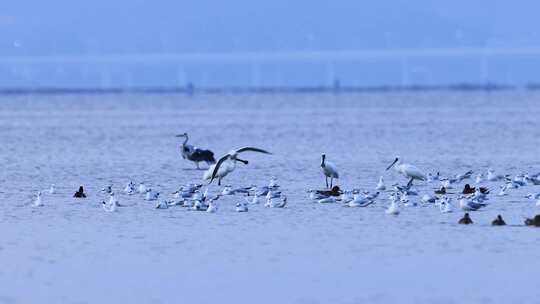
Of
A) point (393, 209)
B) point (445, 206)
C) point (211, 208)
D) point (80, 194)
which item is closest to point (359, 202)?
point (393, 209)

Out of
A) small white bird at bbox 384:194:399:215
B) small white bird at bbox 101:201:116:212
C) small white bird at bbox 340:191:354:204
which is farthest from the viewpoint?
small white bird at bbox 340:191:354:204

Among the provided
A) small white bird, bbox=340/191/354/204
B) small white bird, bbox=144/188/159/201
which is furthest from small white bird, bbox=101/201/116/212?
small white bird, bbox=340/191/354/204

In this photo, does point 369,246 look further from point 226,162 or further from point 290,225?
point 226,162

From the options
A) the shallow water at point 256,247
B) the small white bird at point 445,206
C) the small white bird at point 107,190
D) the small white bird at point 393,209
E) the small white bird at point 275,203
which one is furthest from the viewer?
the small white bird at point 107,190

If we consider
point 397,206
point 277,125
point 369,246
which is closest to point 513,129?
point 277,125

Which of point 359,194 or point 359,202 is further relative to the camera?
point 359,194

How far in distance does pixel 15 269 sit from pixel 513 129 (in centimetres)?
4185

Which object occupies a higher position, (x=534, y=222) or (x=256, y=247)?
(x=534, y=222)

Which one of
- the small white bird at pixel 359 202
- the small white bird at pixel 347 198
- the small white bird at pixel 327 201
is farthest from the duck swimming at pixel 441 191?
the small white bird at pixel 359 202

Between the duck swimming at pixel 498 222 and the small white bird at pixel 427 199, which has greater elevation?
the duck swimming at pixel 498 222

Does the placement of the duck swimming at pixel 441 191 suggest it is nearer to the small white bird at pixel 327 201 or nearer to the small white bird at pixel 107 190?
the small white bird at pixel 327 201

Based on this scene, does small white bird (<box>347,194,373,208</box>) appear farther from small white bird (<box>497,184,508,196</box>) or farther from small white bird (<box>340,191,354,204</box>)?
small white bird (<box>497,184,508,196</box>)

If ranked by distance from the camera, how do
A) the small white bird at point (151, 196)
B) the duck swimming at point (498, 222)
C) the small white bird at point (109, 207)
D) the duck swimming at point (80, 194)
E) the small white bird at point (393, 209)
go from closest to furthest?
1. the duck swimming at point (498, 222)
2. the small white bird at point (393, 209)
3. the small white bird at point (109, 207)
4. the small white bird at point (151, 196)
5. the duck swimming at point (80, 194)

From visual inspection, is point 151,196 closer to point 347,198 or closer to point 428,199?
point 347,198
